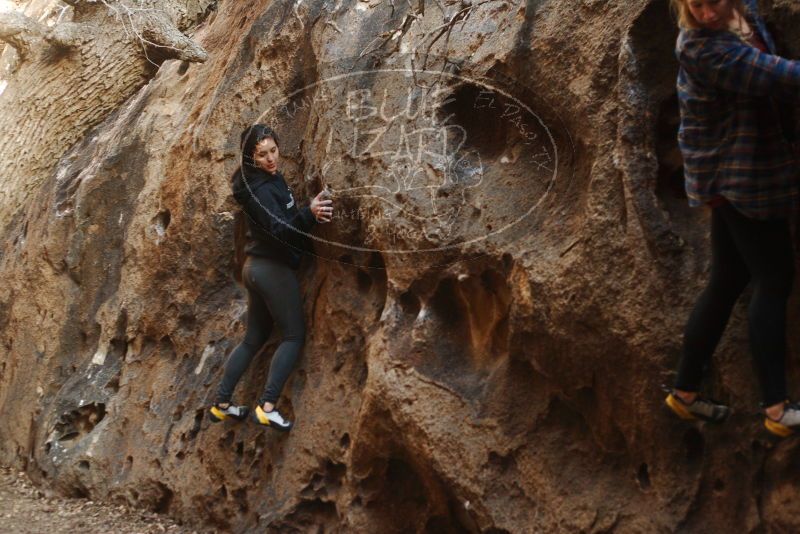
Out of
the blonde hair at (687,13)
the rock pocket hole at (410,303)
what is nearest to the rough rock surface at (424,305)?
the rock pocket hole at (410,303)

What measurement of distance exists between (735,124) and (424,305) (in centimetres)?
183

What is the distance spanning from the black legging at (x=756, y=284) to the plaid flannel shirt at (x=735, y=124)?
79 millimetres

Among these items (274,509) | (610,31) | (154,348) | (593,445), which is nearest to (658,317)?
(593,445)

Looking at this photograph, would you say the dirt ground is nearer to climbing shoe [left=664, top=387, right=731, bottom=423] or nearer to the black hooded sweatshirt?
the black hooded sweatshirt

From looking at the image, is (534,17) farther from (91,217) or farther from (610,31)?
(91,217)

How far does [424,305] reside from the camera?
443 centimetres

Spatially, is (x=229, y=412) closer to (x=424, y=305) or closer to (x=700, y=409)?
(x=424, y=305)

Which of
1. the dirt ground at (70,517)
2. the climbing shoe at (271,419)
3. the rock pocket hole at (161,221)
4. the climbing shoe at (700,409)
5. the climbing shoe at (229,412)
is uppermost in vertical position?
the rock pocket hole at (161,221)

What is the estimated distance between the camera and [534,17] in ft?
13.8

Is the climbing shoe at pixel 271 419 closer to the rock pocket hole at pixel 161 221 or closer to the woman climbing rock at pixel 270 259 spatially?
the woman climbing rock at pixel 270 259

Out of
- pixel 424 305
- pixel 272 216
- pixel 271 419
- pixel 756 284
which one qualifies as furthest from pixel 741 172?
pixel 271 419

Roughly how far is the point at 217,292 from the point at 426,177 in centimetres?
203

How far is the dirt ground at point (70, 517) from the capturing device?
5500 mm

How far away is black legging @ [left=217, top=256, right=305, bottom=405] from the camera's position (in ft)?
16.2
